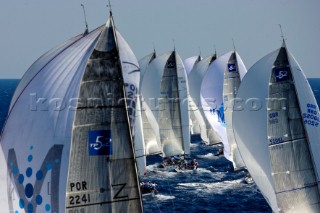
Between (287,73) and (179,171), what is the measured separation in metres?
30.8

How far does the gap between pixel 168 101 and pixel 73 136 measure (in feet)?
130

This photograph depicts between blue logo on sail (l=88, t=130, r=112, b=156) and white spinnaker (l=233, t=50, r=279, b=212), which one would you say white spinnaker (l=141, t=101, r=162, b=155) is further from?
blue logo on sail (l=88, t=130, r=112, b=156)

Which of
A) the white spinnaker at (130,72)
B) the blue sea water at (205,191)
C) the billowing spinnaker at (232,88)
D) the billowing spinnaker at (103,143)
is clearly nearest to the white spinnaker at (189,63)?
the blue sea water at (205,191)

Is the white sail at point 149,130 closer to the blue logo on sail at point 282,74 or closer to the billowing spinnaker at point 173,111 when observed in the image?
the billowing spinnaker at point 173,111

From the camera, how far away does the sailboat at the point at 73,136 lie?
19.6m

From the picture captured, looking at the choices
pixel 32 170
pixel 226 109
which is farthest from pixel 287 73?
pixel 226 109

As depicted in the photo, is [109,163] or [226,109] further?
[226,109]

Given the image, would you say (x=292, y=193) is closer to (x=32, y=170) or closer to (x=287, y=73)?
(x=287, y=73)

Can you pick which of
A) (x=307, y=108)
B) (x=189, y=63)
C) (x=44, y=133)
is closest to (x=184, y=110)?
(x=307, y=108)

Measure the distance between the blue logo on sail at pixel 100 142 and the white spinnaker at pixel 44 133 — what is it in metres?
0.92

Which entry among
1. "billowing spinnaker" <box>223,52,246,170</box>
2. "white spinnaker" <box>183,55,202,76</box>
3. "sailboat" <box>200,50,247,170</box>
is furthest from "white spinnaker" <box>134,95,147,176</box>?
"white spinnaker" <box>183,55,202,76</box>

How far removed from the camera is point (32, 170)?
19844 mm

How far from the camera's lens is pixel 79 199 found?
65.9 feet

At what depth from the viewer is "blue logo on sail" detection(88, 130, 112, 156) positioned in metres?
20.2
